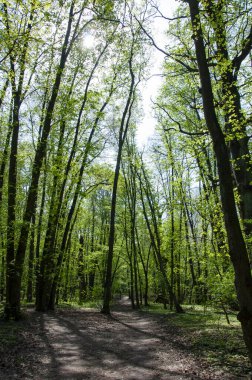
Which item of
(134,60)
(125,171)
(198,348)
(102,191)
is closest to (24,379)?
(198,348)

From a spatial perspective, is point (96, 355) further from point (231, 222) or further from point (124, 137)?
point (124, 137)

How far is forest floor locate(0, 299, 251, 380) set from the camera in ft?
19.9

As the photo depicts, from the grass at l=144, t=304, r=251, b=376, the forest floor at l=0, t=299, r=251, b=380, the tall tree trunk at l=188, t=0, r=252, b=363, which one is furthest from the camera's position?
the grass at l=144, t=304, r=251, b=376

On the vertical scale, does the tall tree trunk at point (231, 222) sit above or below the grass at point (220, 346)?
above

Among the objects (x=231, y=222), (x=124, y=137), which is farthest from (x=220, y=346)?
(x=124, y=137)

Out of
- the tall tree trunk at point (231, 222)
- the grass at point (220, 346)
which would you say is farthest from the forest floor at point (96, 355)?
the tall tree trunk at point (231, 222)

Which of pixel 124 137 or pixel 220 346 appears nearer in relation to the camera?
pixel 220 346

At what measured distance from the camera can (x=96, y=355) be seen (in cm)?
768

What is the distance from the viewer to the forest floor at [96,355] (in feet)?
19.9

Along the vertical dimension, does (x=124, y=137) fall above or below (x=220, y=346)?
above

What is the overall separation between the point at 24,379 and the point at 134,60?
17352 millimetres

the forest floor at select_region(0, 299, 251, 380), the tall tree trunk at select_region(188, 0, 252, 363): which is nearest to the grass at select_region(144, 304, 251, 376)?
the forest floor at select_region(0, 299, 251, 380)

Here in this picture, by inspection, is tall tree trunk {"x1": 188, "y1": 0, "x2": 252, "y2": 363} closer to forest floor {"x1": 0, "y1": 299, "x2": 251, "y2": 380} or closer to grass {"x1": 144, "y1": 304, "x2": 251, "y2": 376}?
forest floor {"x1": 0, "y1": 299, "x2": 251, "y2": 380}

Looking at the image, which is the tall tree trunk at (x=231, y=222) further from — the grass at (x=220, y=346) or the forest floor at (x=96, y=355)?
the grass at (x=220, y=346)
